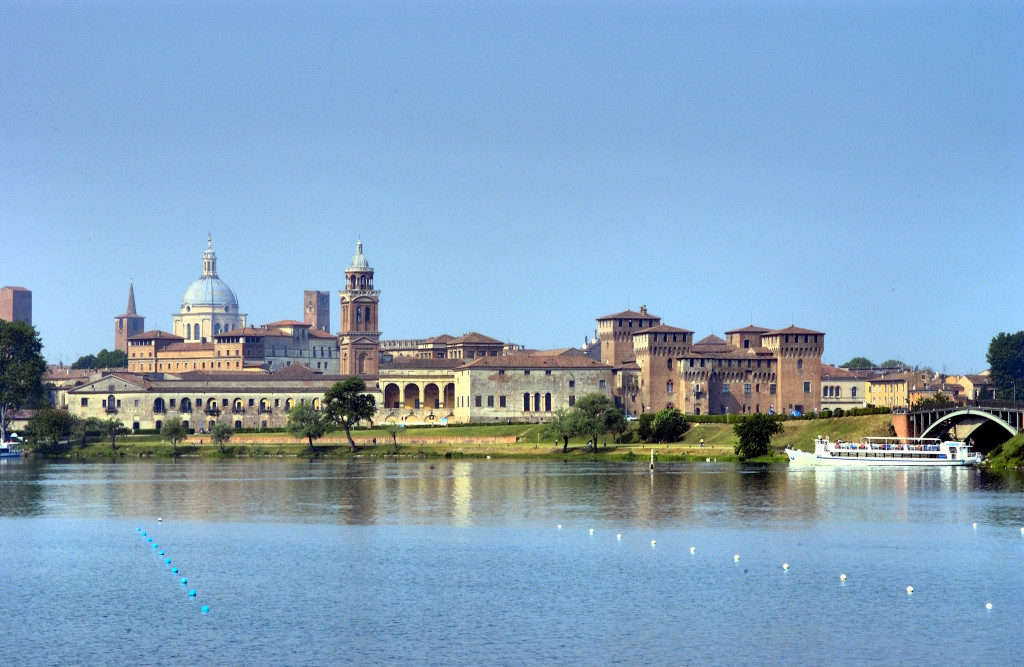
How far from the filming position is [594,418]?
10612cm

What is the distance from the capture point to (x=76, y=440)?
12538 cm

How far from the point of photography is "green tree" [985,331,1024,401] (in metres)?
145

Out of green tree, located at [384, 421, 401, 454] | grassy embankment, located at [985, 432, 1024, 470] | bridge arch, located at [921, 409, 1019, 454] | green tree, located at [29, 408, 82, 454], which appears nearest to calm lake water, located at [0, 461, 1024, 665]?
grassy embankment, located at [985, 432, 1024, 470]

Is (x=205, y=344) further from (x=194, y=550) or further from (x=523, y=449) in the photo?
(x=194, y=550)

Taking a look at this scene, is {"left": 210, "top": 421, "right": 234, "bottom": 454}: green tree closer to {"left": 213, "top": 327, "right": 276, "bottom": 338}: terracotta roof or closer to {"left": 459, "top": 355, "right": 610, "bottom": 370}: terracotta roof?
{"left": 459, "top": 355, "right": 610, "bottom": 370}: terracotta roof

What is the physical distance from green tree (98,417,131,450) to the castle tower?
33.1m

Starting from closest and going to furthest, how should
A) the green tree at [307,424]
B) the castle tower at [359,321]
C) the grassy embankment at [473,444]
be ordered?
the grassy embankment at [473,444] < the green tree at [307,424] < the castle tower at [359,321]

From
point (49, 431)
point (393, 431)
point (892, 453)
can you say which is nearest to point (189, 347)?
point (49, 431)

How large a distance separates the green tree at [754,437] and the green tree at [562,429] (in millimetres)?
13820

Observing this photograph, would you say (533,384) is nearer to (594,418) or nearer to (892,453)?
(594,418)

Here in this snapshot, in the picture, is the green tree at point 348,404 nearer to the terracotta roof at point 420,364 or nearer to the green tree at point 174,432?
the green tree at point 174,432

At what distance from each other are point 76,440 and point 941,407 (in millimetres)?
69635

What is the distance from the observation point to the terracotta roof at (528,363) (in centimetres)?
14200

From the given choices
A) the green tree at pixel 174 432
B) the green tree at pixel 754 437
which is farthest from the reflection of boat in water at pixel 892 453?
the green tree at pixel 174 432
